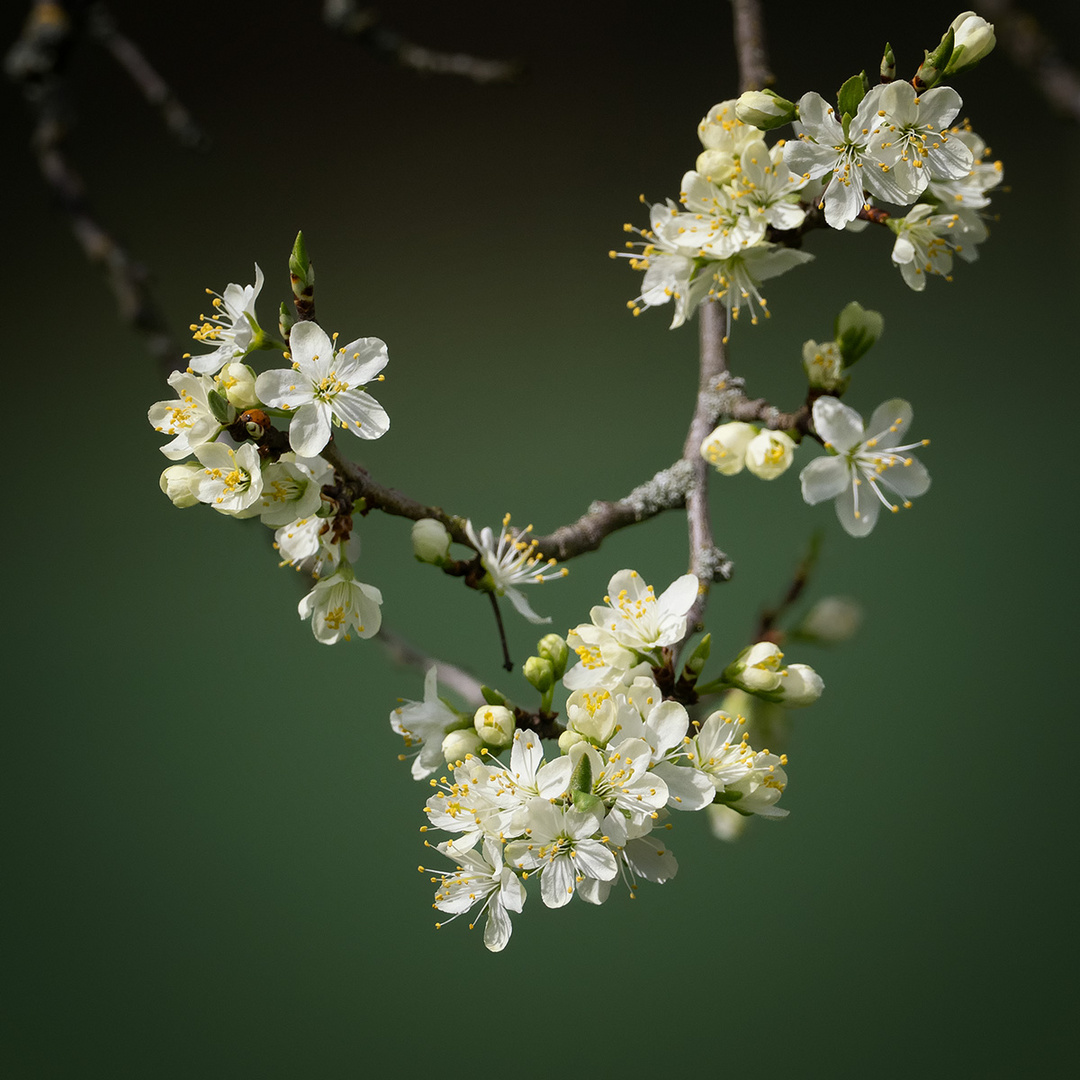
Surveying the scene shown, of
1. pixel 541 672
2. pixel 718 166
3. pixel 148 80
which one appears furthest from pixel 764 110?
pixel 148 80

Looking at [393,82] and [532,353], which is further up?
[393,82]

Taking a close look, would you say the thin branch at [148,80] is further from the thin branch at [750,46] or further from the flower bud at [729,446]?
the flower bud at [729,446]

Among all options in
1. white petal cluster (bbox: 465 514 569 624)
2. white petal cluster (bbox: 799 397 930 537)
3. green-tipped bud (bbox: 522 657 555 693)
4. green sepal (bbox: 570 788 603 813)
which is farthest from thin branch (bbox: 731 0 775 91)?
green sepal (bbox: 570 788 603 813)

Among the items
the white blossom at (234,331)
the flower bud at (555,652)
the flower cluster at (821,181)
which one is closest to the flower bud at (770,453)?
the flower cluster at (821,181)

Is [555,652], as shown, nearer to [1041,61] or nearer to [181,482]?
[181,482]

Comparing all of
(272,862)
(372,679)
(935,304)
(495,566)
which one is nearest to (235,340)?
(495,566)

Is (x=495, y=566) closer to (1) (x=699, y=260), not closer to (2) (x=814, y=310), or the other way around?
(1) (x=699, y=260)
